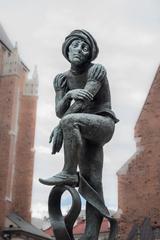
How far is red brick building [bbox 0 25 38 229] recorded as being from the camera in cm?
3272

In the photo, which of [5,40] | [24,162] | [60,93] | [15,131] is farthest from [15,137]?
[60,93]

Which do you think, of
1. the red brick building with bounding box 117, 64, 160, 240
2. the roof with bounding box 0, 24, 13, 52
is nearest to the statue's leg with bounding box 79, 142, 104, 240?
the red brick building with bounding box 117, 64, 160, 240

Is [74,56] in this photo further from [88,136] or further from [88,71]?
[88,136]

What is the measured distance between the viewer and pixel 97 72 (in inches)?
144

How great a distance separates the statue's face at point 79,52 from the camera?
372 cm

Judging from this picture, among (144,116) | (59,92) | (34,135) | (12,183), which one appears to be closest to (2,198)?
(12,183)

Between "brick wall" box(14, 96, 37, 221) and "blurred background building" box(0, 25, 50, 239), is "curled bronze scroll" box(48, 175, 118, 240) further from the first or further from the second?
"brick wall" box(14, 96, 37, 221)

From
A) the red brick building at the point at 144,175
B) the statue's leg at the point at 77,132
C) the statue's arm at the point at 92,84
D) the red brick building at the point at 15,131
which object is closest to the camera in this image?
the statue's leg at the point at 77,132

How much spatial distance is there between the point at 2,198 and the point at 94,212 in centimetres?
2878

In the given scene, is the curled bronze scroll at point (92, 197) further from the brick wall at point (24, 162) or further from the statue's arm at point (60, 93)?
the brick wall at point (24, 162)

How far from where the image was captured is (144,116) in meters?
18.1

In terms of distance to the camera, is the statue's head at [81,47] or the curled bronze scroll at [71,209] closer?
the curled bronze scroll at [71,209]

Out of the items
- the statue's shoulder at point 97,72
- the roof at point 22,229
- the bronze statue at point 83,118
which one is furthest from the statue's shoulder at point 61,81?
the roof at point 22,229

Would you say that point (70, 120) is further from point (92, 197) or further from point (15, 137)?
point (15, 137)
